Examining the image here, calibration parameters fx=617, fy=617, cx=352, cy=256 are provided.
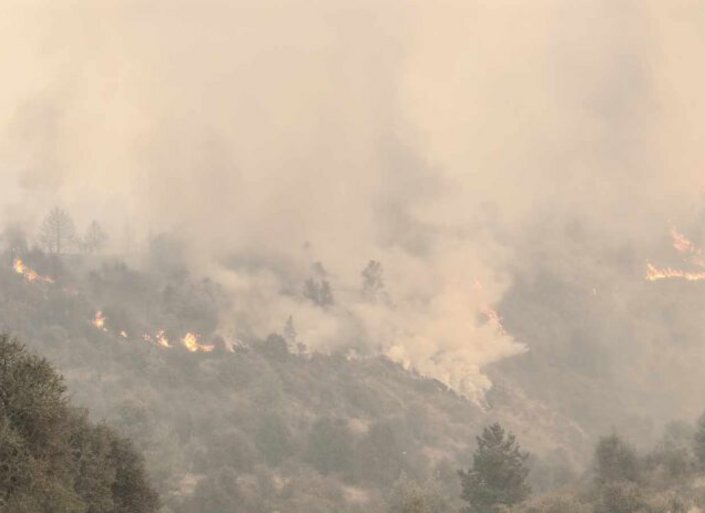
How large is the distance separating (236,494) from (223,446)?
2788 centimetres

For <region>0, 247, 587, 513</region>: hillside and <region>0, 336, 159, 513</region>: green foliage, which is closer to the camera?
<region>0, 336, 159, 513</region>: green foliage

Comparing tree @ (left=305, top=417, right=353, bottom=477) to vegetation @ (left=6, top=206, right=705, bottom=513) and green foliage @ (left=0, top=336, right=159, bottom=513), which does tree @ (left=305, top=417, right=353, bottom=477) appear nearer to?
vegetation @ (left=6, top=206, right=705, bottom=513)

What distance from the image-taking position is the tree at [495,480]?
66.3m

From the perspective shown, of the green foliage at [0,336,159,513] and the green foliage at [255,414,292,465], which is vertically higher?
the green foliage at [255,414,292,465]

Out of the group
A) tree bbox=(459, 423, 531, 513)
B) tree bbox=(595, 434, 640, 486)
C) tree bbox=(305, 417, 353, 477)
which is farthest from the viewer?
tree bbox=(305, 417, 353, 477)

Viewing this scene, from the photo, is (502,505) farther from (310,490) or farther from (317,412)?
(317,412)

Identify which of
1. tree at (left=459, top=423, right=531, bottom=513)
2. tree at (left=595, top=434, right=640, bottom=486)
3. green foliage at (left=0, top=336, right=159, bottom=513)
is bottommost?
green foliage at (left=0, top=336, right=159, bottom=513)

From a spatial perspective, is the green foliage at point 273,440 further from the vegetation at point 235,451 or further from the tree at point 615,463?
the tree at point 615,463

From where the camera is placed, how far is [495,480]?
6775cm

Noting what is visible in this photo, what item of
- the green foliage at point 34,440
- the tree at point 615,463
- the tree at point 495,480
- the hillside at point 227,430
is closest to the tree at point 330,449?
the hillside at point 227,430

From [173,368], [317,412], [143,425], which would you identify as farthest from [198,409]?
[143,425]

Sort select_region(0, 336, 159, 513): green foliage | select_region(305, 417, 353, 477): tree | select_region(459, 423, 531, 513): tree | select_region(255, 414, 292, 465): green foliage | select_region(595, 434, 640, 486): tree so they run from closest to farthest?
select_region(0, 336, 159, 513): green foliage → select_region(595, 434, 640, 486): tree → select_region(459, 423, 531, 513): tree → select_region(305, 417, 353, 477): tree → select_region(255, 414, 292, 465): green foliage

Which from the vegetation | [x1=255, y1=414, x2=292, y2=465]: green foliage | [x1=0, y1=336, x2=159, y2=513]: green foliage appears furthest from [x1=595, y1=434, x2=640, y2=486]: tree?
[x1=255, y1=414, x2=292, y2=465]: green foliage

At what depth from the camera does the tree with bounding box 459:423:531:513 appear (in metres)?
66.3
